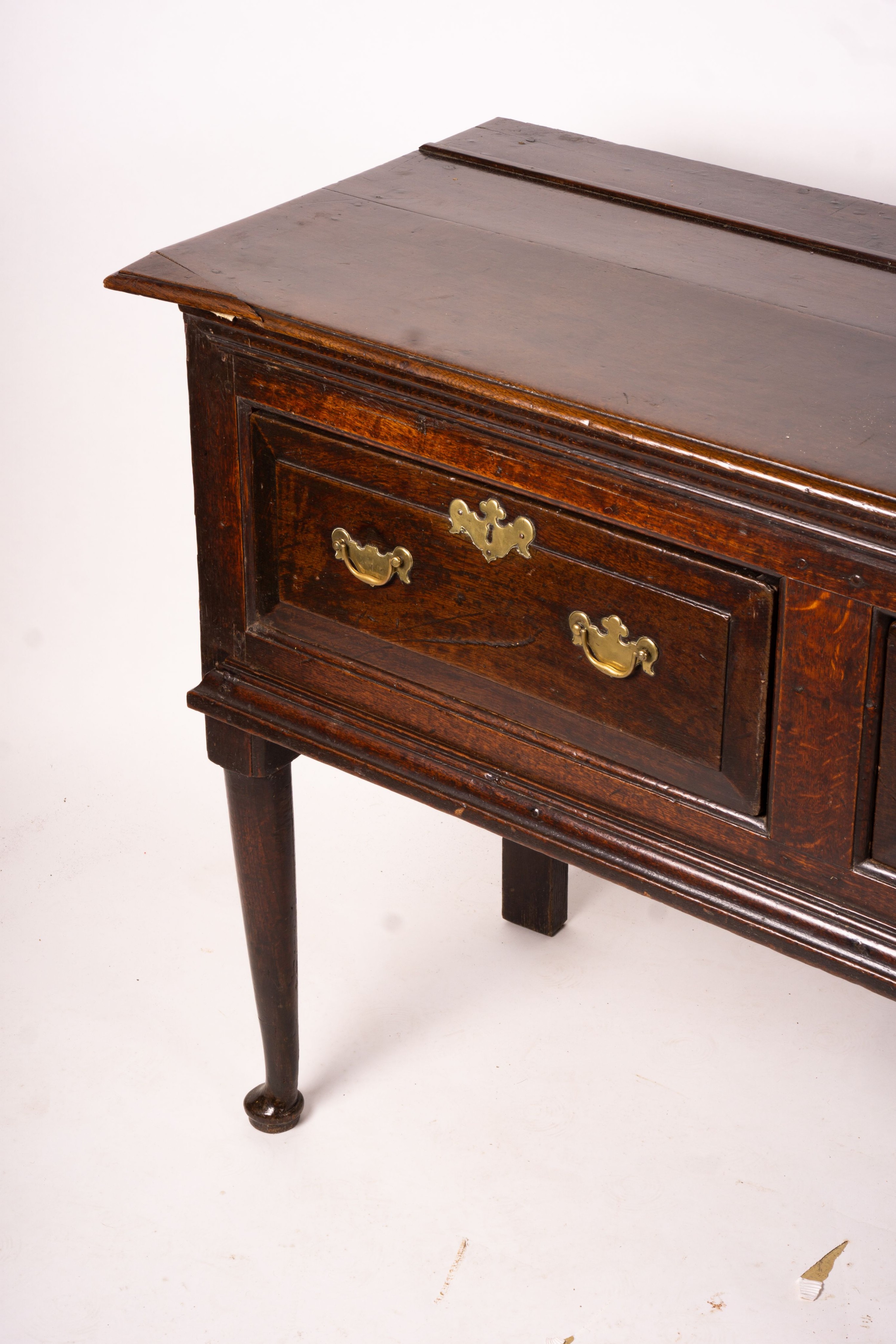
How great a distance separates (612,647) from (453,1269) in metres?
0.76

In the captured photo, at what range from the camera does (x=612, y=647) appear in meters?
1.39

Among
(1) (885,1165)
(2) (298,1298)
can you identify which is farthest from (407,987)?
Answer: (1) (885,1165)

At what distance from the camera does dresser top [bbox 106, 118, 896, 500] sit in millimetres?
1286

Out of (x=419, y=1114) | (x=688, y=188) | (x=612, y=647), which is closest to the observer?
A: (x=612, y=647)

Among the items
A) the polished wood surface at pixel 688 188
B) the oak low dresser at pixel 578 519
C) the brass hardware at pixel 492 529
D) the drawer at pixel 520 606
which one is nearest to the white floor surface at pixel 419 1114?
the oak low dresser at pixel 578 519

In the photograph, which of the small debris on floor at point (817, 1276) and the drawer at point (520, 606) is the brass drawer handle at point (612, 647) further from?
the small debris on floor at point (817, 1276)

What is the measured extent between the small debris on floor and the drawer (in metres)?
0.65

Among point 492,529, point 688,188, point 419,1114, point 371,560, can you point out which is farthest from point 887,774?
point 419,1114

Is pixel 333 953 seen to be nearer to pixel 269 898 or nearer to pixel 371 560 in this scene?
pixel 269 898

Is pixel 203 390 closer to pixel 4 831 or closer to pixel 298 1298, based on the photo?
pixel 298 1298

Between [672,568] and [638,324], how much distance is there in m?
0.23

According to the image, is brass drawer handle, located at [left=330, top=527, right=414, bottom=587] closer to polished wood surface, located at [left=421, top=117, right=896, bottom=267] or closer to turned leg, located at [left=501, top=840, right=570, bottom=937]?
polished wood surface, located at [left=421, top=117, right=896, bottom=267]

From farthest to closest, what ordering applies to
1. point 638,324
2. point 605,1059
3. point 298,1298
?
point 605,1059
point 298,1298
point 638,324

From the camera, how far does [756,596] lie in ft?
4.22
